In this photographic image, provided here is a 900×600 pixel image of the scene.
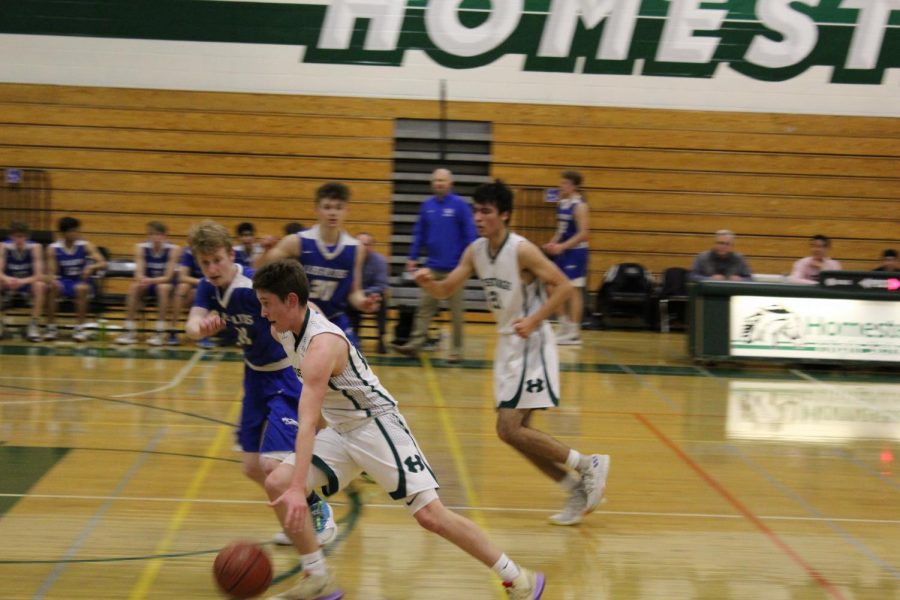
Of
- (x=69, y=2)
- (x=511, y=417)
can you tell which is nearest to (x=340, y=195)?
(x=511, y=417)

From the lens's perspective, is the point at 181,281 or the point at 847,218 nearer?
the point at 181,281

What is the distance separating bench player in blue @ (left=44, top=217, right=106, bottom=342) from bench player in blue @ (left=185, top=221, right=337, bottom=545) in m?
7.39

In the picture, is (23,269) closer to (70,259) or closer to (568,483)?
(70,259)

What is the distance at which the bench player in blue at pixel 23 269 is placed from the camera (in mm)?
11586

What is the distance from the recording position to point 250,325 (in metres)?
4.95

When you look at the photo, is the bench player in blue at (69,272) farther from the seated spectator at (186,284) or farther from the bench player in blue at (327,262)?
the bench player in blue at (327,262)

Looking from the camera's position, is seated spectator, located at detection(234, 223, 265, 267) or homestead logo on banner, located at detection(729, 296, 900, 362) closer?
homestead logo on banner, located at detection(729, 296, 900, 362)

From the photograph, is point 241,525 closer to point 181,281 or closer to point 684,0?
point 181,281

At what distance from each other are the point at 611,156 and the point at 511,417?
406 inches

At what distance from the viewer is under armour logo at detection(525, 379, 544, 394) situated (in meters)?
5.60

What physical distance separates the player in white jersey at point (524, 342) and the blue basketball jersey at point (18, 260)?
7.55m

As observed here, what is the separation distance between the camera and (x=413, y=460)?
415 centimetres

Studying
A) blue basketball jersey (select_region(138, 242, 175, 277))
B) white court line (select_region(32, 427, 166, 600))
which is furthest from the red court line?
blue basketball jersey (select_region(138, 242, 175, 277))

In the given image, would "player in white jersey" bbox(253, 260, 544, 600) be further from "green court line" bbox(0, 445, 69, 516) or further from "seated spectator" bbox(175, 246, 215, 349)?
"seated spectator" bbox(175, 246, 215, 349)
